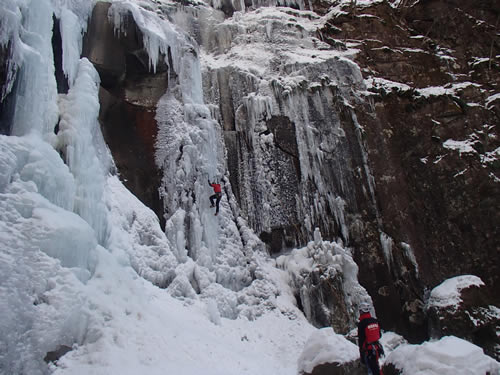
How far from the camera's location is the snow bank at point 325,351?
6.47 metres

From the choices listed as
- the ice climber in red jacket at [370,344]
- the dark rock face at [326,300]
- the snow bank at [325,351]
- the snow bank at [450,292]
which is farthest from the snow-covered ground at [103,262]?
the snow bank at [450,292]

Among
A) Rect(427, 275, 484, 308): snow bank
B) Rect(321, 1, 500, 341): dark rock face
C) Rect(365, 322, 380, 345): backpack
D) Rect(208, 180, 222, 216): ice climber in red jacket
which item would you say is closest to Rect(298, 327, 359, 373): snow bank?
Rect(365, 322, 380, 345): backpack

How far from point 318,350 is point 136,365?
120 inches

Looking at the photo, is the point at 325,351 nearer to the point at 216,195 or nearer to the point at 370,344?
the point at 370,344

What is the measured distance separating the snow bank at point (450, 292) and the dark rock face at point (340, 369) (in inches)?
325

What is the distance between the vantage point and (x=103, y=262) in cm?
665

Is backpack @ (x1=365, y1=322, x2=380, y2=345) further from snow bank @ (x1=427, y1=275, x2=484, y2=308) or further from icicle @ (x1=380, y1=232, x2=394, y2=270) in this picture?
icicle @ (x1=380, y1=232, x2=394, y2=270)

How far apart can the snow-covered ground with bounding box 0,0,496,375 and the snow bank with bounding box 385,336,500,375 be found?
4 centimetres

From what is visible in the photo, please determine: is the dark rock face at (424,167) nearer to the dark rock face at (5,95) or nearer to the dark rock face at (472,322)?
the dark rock face at (472,322)

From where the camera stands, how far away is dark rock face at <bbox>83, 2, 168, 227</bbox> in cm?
1088

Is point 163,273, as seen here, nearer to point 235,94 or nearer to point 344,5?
point 235,94

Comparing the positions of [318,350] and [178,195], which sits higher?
[178,195]

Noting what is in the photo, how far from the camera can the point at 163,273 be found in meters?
8.83

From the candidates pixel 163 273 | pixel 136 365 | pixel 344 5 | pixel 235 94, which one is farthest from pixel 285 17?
pixel 136 365
